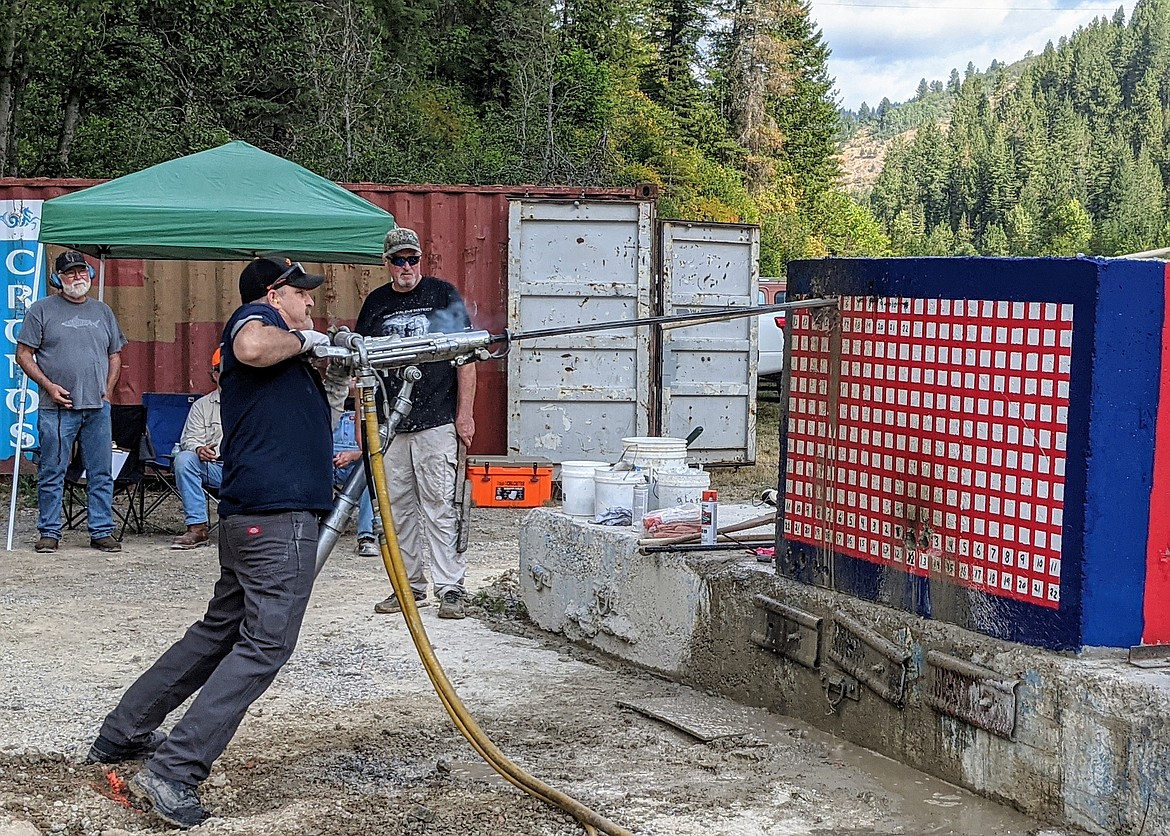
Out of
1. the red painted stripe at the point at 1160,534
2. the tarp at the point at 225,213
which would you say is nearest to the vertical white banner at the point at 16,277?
the tarp at the point at 225,213

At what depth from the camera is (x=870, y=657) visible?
4.82 m

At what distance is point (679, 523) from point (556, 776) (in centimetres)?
185

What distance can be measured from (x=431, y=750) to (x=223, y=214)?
18.0ft

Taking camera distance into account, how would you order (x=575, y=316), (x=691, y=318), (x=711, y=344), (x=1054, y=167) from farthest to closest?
(x=1054, y=167)
(x=711, y=344)
(x=575, y=316)
(x=691, y=318)

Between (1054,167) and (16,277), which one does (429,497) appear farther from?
(1054,167)

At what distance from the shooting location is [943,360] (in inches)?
182

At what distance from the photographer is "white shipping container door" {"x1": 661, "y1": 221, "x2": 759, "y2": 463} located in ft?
40.7

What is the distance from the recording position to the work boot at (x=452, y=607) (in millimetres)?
7090

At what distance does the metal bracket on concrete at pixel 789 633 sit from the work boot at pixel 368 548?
428 cm

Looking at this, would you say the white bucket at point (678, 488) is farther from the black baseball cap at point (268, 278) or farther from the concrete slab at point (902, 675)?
the black baseball cap at point (268, 278)

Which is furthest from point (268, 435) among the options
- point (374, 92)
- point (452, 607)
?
point (374, 92)

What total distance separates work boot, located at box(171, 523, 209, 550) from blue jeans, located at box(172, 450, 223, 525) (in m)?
0.03

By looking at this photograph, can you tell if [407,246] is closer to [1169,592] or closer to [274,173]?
[274,173]

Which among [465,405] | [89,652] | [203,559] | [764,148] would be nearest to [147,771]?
[89,652]
